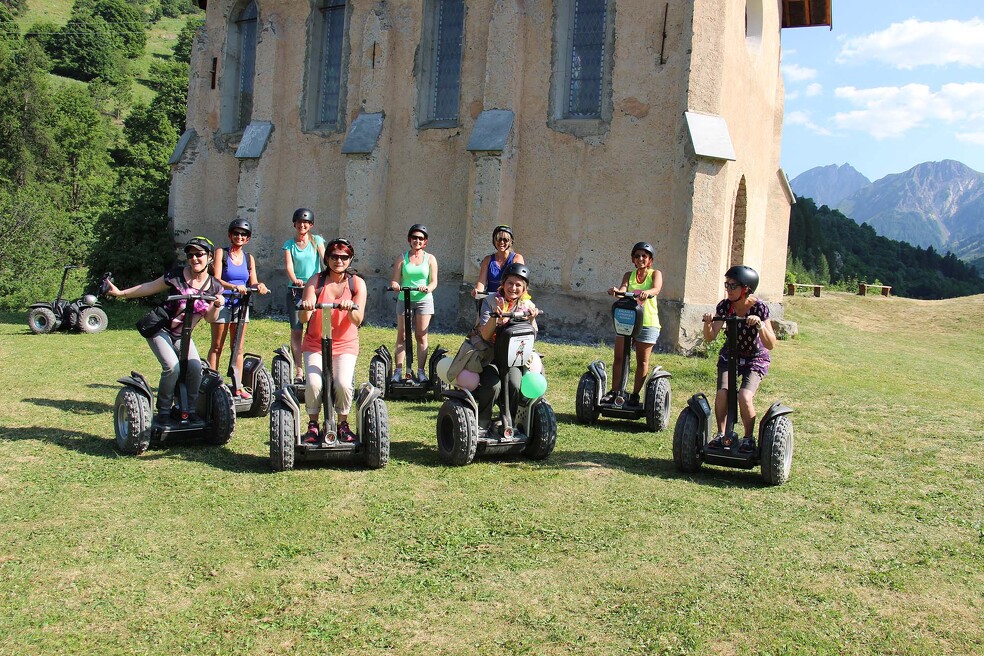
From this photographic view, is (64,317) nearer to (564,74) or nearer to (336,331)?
(564,74)

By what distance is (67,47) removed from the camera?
77375 millimetres

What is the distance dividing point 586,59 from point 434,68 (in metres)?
3.69

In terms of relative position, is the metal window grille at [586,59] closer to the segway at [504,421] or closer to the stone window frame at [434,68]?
the stone window frame at [434,68]

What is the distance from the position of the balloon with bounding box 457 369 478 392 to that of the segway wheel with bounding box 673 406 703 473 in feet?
5.59

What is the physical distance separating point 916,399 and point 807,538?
691 centimetres

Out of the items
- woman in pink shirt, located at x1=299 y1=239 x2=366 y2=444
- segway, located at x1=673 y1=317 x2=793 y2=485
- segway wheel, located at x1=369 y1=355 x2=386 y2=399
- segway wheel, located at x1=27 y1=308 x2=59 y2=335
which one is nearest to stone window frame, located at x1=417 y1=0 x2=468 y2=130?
segway wheel, located at x1=27 y1=308 x2=59 y2=335

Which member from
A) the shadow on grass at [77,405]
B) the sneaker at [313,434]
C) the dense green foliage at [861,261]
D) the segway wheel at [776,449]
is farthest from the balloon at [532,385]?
the dense green foliage at [861,261]

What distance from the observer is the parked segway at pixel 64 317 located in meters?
14.2

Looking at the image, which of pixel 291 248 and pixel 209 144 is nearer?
pixel 291 248

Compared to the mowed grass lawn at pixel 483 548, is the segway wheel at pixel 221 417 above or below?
above

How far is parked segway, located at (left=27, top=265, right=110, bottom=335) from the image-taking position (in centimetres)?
1420

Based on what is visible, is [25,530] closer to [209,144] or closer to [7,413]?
[7,413]

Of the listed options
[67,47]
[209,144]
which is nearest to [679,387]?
[209,144]

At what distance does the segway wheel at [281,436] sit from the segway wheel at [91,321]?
10.1m
